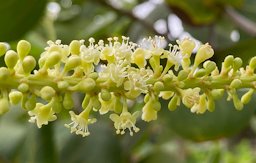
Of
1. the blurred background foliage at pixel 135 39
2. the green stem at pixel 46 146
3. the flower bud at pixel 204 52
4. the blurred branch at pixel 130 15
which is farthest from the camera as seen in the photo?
the blurred branch at pixel 130 15

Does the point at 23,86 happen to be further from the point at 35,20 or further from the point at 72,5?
the point at 72,5

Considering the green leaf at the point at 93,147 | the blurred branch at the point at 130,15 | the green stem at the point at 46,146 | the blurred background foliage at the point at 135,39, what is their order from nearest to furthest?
the green stem at the point at 46,146, the blurred background foliage at the point at 135,39, the green leaf at the point at 93,147, the blurred branch at the point at 130,15

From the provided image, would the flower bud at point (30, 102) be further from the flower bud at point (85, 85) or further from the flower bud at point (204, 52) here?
the flower bud at point (204, 52)

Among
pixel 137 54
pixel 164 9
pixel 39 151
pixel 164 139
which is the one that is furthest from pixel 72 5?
pixel 137 54

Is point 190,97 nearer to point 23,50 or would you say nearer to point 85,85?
point 85,85

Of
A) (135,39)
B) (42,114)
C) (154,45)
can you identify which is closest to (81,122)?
(42,114)

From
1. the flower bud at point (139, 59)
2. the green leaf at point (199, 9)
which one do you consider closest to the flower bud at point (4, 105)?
the flower bud at point (139, 59)
